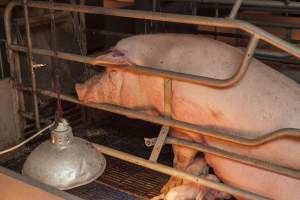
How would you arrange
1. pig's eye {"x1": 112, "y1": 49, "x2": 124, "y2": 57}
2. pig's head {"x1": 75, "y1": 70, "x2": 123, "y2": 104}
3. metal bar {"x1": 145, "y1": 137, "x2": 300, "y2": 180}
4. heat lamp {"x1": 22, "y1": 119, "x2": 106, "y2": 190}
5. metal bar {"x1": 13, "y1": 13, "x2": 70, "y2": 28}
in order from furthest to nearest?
metal bar {"x1": 13, "y1": 13, "x2": 70, "y2": 28}, pig's head {"x1": 75, "y1": 70, "x2": 123, "y2": 104}, pig's eye {"x1": 112, "y1": 49, "x2": 124, "y2": 57}, metal bar {"x1": 145, "y1": 137, "x2": 300, "y2": 180}, heat lamp {"x1": 22, "y1": 119, "x2": 106, "y2": 190}

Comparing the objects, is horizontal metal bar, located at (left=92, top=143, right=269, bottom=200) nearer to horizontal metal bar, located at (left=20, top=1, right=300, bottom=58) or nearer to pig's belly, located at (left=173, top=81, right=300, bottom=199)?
pig's belly, located at (left=173, top=81, right=300, bottom=199)

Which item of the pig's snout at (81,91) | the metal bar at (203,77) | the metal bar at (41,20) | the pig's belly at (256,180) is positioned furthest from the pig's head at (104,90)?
the metal bar at (41,20)

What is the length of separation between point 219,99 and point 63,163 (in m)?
1.00

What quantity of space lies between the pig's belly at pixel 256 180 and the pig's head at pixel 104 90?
0.70 meters

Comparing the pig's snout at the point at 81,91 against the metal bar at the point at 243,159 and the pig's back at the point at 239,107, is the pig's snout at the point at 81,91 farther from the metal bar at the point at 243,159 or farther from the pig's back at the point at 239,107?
the metal bar at the point at 243,159

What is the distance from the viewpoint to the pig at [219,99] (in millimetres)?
2262

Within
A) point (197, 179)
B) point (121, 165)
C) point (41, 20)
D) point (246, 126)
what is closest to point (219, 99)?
point (246, 126)

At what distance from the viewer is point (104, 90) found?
9.23ft

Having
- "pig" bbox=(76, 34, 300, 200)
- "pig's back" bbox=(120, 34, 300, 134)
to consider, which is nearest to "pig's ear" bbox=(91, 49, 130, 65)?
"pig" bbox=(76, 34, 300, 200)

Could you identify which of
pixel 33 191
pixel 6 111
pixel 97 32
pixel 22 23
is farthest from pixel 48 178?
pixel 97 32

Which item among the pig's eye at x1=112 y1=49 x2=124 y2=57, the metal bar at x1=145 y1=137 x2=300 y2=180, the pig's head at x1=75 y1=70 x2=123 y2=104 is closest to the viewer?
the metal bar at x1=145 y1=137 x2=300 y2=180

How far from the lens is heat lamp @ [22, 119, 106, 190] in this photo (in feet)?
5.38

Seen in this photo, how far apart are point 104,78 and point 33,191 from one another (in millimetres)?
1127

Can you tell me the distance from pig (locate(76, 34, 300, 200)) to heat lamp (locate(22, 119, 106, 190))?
0.86 m
